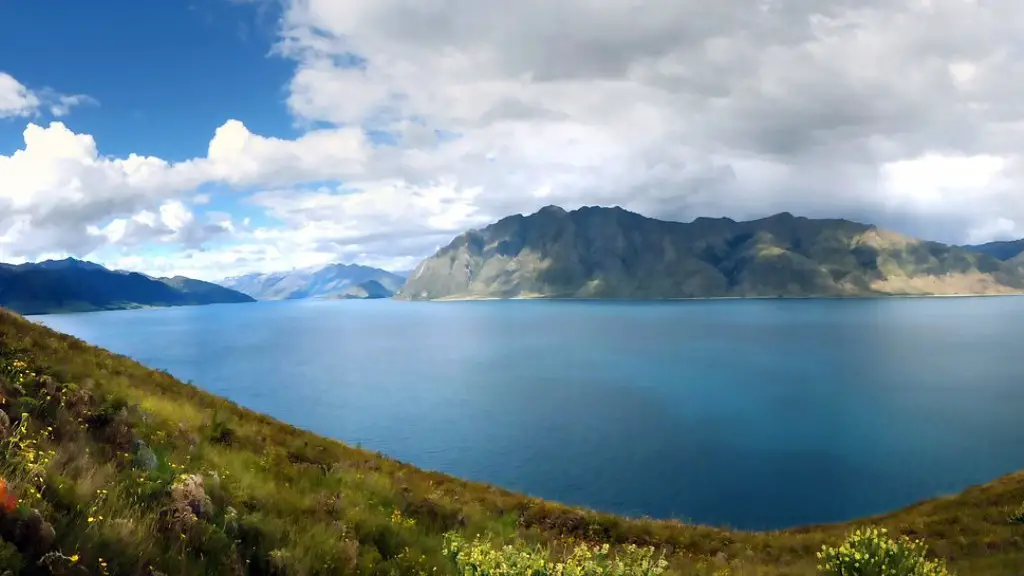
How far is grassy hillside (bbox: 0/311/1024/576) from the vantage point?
6.50 metres

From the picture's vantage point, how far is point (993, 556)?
1747cm

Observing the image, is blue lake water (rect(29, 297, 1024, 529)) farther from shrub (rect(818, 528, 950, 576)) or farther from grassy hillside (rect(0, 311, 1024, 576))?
shrub (rect(818, 528, 950, 576))

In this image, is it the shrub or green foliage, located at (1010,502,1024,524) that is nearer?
the shrub

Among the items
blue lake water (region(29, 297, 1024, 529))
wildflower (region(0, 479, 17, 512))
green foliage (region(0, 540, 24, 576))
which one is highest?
wildflower (region(0, 479, 17, 512))

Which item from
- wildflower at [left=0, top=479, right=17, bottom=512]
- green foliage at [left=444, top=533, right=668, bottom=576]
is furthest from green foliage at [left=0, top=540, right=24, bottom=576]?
green foliage at [left=444, top=533, right=668, bottom=576]

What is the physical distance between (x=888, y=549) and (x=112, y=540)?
1345 cm

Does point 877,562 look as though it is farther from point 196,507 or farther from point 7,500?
point 7,500

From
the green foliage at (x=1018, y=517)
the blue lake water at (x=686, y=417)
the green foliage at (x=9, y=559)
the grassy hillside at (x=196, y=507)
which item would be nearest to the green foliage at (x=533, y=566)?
the grassy hillside at (x=196, y=507)

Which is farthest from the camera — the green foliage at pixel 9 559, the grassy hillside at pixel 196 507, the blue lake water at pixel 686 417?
the blue lake water at pixel 686 417

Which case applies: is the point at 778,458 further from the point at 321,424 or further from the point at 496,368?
the point at 496,368

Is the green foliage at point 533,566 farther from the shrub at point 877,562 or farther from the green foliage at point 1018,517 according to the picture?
the green foliage at point 1018,517

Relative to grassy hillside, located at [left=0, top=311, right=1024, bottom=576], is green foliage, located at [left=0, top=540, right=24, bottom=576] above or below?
above

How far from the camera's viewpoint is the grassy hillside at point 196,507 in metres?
6.50

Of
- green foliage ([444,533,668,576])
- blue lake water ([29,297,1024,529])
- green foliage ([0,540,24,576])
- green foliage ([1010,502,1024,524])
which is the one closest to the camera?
green foliage ([0,540,24,576])
